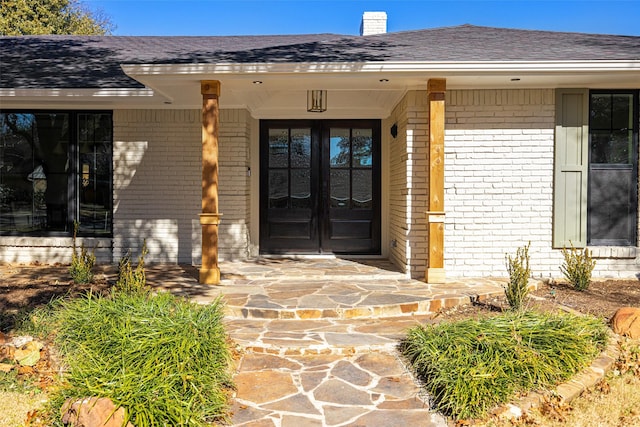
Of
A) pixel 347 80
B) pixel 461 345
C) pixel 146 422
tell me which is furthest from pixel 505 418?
pixel 347 80

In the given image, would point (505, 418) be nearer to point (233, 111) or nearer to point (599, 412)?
point (599, 412)

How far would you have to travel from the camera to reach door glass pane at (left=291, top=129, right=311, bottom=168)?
8.65 m

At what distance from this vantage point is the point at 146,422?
2.68 meters

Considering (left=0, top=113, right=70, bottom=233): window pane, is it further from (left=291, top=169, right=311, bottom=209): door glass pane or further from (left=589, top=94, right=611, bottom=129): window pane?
(left=589, top=94, right=611, bottom=129): window pane

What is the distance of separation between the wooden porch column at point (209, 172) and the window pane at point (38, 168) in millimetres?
3455

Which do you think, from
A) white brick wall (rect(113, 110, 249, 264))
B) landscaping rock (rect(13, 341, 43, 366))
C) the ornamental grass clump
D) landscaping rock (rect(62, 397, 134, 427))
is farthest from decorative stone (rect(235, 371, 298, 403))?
white brick wall (rect(113, 110, 249, 264))

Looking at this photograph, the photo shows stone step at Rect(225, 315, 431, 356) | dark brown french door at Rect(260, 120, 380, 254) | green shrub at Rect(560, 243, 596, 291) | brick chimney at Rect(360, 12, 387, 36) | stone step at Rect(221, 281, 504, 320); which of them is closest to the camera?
stone step at Rect(225, 315, 431, 356)

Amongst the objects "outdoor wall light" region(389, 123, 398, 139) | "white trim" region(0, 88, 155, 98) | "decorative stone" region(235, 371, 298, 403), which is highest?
"white trim" region(0, 88, 155, 98)

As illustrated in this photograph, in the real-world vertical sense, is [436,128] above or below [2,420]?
above

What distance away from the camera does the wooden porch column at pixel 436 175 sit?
604cm

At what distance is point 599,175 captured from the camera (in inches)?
266

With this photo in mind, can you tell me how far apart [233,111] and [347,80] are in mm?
2562

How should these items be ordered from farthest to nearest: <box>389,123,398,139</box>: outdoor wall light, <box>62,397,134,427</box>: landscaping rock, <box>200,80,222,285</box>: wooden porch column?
<box>389,123,398,139</box>: outdoor wall light → <box>200,80,222,285</box>: wooden porch column → <box>62,397,134,427</box>: landscaping rock

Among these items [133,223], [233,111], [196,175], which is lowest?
[133,223]
